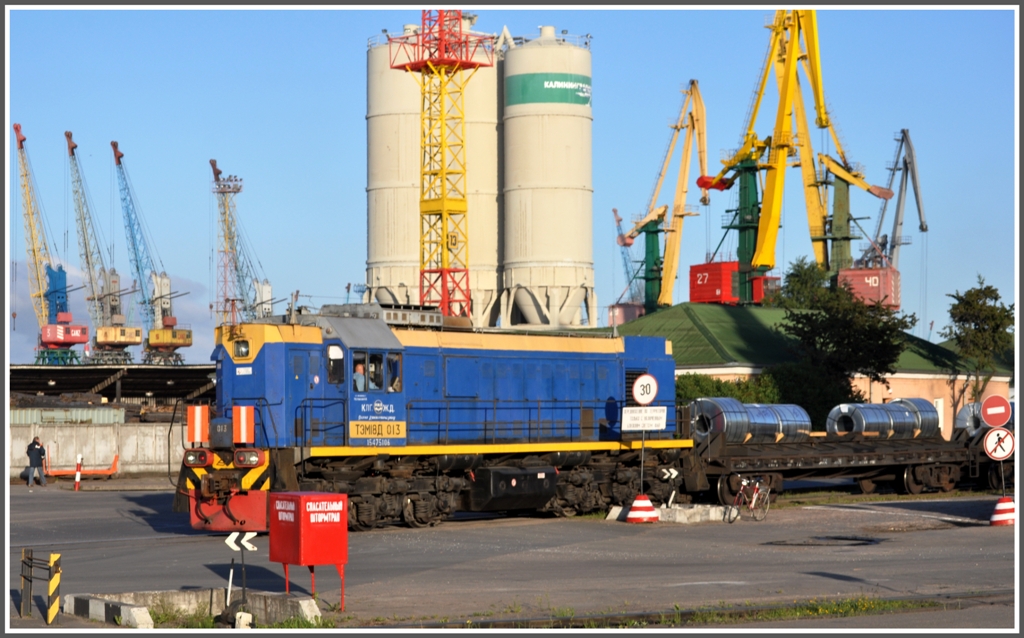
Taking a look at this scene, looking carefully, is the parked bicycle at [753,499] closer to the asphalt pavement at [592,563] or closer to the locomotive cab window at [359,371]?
the asphalt pavement at [592,563]

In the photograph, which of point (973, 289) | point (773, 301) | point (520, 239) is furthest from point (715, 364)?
point (773, 301)

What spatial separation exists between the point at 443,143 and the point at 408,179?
752 centimetres

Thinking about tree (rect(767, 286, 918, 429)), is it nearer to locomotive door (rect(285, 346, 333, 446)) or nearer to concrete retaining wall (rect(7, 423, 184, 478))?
concrete retaining wall (rect(7, 423, 184, 478))

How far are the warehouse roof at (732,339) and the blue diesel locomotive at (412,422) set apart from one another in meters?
34.8

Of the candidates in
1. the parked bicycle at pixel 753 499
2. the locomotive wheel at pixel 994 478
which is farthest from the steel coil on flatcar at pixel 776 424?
the locomotive wheel at pixel 994 478

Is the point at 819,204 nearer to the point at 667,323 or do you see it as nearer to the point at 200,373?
the point at 667,323

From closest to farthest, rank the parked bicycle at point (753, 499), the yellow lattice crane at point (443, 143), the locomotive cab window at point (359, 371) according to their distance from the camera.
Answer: the locomotive cab window at point (359, 371) < the parked bicycle at point (753, 499) < the yellow lattice crane at point (443, 143)

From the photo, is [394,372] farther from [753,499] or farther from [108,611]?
[108,611]

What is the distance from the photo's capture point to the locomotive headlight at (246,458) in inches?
878

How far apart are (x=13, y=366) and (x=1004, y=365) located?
54.1 metres

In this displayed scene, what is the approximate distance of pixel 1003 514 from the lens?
24.7m

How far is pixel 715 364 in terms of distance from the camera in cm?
6266

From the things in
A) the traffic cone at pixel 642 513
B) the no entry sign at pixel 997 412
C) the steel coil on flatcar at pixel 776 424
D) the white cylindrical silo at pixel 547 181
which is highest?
the white cylindrical silo at pixel 547 181

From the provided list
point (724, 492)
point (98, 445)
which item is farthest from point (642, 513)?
point (98, 445)
